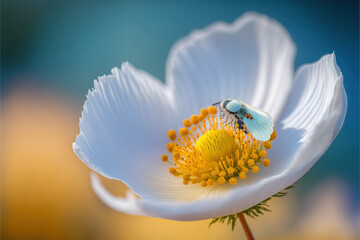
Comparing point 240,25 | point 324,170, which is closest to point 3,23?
point 240,25

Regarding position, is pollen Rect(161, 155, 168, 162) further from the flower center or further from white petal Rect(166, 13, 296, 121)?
white petal Rect(166, 13, 296, 121)

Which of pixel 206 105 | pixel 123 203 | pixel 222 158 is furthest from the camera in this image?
pixel 206 105

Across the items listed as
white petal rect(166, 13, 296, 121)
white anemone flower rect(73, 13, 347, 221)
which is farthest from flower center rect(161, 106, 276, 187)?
white petal rect(166, 13, 296, 121)

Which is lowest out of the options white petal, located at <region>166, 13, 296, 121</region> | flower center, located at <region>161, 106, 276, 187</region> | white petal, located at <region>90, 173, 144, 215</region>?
white petal, located at <region>90, 173, 144, 215</region>

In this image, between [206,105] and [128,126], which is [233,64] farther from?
[128,126]

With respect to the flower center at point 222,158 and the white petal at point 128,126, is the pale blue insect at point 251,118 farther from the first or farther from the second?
the white petal at point 128,126

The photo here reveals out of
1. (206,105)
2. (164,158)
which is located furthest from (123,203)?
(206,105)

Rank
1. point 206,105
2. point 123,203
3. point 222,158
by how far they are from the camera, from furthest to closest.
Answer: point 206,105 → point 222,158 → point 123,203
